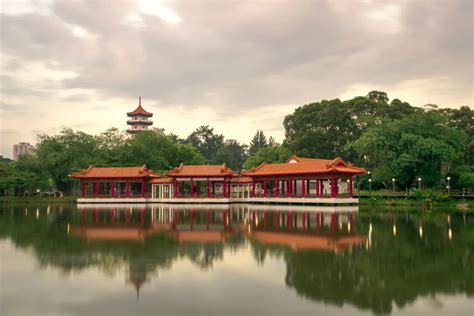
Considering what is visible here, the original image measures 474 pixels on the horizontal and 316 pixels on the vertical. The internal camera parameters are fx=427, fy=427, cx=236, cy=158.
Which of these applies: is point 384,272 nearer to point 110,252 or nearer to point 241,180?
point 110,252

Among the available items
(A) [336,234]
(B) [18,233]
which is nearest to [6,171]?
(B) [18,233]

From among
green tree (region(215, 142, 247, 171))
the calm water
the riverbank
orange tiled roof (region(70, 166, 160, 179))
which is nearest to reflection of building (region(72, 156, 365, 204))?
orange tiled roof (region(70, 166, 160, 179))

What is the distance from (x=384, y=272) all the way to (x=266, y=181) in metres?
37.7

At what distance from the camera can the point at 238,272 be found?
12.9 metres

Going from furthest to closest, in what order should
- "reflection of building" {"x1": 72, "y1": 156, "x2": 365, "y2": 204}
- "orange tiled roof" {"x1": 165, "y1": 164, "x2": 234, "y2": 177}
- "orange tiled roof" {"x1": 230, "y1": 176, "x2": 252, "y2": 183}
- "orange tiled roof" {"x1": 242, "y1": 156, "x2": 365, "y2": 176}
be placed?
"orange tiled roof" {"x1": 230, "y1": 176, "x2": 252, "y2": 183} → "orange tiled roof" {"x1": 165, "y1": 164, "x2": 234, "y2": 177} → "reflection of building" {"x1": 72, "y1": 156, "x2": 365, "y2": 204} → "orange tiled roof" {"x1": 242, "y1": 156, "x2": 365, "y2": 176}

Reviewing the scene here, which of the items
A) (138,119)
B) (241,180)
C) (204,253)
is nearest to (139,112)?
(138,119)

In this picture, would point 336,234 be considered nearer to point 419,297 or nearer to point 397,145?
point 419,297

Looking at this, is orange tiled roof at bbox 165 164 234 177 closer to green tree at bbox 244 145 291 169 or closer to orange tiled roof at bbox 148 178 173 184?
orange tiled roof at bbox 148 178 173 184

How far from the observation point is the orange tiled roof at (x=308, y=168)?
42156 mm

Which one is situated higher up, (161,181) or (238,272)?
(161,181)

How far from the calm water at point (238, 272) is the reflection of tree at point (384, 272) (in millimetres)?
30

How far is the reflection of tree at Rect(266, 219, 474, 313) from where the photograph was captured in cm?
1030

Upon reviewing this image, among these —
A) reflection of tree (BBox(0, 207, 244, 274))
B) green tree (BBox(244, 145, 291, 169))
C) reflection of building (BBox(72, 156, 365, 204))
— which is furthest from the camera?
green tree (BBox(244, 145, 291, 169))

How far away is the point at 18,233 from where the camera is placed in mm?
22516
